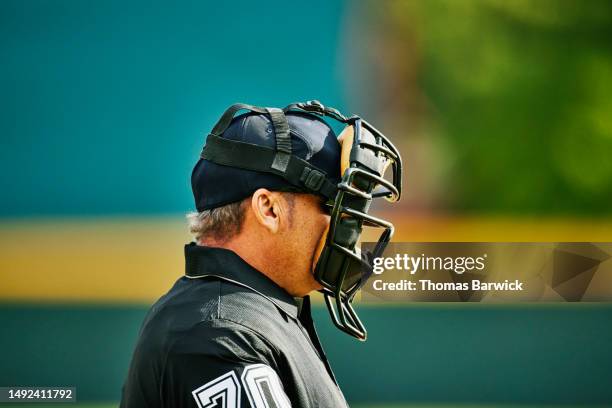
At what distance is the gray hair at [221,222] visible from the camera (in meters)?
1.55

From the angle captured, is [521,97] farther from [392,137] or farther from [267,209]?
[267,209]

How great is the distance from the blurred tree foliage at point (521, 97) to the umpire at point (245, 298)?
1.56m

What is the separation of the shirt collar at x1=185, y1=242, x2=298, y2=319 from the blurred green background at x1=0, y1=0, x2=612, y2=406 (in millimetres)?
1525

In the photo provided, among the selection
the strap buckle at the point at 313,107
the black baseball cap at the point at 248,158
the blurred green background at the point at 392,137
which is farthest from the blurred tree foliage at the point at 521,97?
the black baseball cap at the point at 248,158

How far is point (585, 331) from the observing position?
3068mm

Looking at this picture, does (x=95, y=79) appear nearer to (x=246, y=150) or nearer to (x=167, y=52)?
(x=167, y=52)

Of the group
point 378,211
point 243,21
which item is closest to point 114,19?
point 243,21

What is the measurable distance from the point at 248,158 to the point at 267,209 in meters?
0.10

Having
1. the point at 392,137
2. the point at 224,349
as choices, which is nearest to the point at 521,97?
the point at 392,137

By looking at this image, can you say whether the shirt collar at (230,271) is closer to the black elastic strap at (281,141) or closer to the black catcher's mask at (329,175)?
the black catcher's mask at (329,175)

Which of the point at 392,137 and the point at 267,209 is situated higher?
the point at 392,137

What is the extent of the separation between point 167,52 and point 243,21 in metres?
0.32

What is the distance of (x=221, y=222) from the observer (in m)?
1.57

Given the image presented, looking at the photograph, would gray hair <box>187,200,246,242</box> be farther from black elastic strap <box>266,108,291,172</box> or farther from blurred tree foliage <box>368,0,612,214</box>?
blurred tree foliage <box>368,0,612,214</box>
